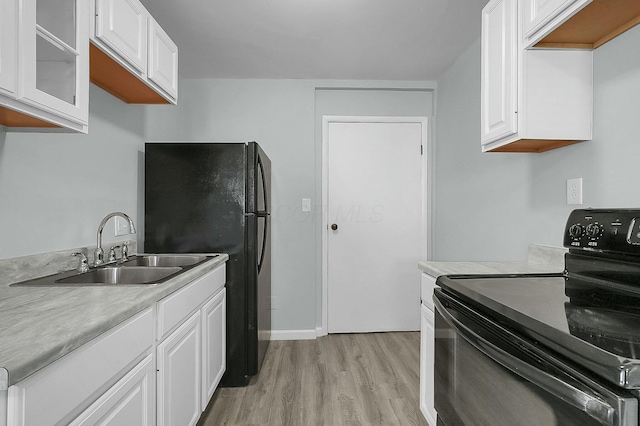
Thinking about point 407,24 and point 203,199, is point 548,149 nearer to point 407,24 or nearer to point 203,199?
point 407,24

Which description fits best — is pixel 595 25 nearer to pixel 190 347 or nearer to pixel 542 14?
pixel 542 14

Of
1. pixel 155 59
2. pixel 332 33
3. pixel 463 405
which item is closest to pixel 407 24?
pixel 332 33

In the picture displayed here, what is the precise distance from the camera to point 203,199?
2424 mm

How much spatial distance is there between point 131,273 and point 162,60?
3.80 feet

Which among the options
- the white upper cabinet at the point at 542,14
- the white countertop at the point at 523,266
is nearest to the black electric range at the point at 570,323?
the white countertop at the point at 523,266

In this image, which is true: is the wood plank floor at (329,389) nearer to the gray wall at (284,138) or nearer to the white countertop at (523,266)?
the gray wall at (284,138)

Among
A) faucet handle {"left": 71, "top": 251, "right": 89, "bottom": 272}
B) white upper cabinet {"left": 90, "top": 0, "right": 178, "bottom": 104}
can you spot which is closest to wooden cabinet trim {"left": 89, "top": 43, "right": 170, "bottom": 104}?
white upper cabinet {"left": 90, "top": 0, "right": 178, "bottom": 104}

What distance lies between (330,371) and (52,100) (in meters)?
2.37

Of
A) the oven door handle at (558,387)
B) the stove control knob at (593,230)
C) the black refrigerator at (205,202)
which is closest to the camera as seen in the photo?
the oven door handle at (558,387)

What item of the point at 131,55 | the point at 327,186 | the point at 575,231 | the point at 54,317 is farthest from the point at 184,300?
the point at 327,186

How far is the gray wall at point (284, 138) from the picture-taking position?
11.3 feet

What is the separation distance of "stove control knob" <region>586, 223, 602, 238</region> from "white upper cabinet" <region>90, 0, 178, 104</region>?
191 cm

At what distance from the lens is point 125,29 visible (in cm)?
162

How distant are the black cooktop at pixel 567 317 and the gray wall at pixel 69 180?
1696mm
